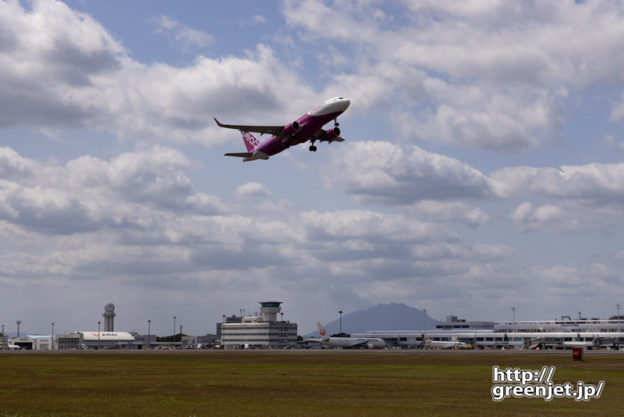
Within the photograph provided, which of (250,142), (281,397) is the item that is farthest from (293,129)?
(281,397)

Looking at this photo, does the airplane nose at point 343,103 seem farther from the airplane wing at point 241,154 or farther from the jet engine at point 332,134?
the airplane wing at point 241,154

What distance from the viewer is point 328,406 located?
127ft

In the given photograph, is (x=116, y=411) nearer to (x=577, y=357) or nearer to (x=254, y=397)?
(x=254, y=397)

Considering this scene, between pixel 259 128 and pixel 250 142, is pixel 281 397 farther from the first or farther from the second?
pixel 250 142

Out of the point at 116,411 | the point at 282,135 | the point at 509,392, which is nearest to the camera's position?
the point at 116,411

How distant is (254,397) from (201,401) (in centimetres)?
386

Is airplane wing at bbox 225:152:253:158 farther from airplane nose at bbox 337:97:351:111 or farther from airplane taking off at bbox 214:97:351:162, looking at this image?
airplane nose at bbox 337:97:351:111

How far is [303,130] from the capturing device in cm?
8469

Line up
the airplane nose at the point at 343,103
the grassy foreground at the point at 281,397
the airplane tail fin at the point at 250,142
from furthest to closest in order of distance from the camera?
1. the airplane tail fin at the point at 250,142
2. the airplane nose at the point at 343,103
3. the grassy foreground at the point at 281,397

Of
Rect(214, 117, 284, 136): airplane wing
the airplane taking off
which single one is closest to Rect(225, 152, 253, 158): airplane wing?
the airplane taking off

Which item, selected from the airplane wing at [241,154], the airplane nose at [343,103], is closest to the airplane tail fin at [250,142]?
the airplane wing at [241,154]

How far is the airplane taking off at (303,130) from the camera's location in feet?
268

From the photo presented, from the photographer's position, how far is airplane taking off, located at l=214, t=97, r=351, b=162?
81.7m

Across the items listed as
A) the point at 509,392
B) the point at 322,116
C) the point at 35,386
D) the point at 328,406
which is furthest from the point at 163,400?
the point at 322,116
